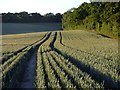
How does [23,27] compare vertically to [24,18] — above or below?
below

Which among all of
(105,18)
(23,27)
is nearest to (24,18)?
(23,27)

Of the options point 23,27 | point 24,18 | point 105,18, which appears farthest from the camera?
point 24,18

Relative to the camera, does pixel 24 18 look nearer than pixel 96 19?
No

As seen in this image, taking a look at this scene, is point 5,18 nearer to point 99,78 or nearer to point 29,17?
point 29,17

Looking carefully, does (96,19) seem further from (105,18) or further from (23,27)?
(23,27)

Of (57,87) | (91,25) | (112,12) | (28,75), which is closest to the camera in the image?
(57,87)

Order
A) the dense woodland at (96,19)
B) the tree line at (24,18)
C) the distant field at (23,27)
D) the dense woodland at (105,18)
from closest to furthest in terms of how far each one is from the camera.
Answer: the dense woodland at (105,18)
the dense woodland at (96,19)
the distant field at (23,27)
the tree line at (24,18)

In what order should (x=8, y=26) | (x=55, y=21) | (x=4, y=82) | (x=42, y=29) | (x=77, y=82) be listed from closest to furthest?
(x=77, y=82) < (x=4, y=82) < (x=8, y=26) < (x=42, y=29) < (x=55, y=21)

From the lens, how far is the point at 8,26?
130500mm

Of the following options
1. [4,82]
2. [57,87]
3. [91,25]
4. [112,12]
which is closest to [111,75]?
[57,87]

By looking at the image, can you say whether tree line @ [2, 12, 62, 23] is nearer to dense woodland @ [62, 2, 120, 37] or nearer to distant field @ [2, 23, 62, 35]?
distant field @ [2, 23, 62, 35]

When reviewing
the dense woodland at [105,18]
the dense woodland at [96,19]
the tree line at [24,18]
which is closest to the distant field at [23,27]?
the tree line at [24,18]

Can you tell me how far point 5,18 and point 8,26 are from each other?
9.64 meters

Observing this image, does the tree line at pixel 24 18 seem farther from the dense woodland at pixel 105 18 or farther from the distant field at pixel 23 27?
the dense woodland at pixel 105 18
